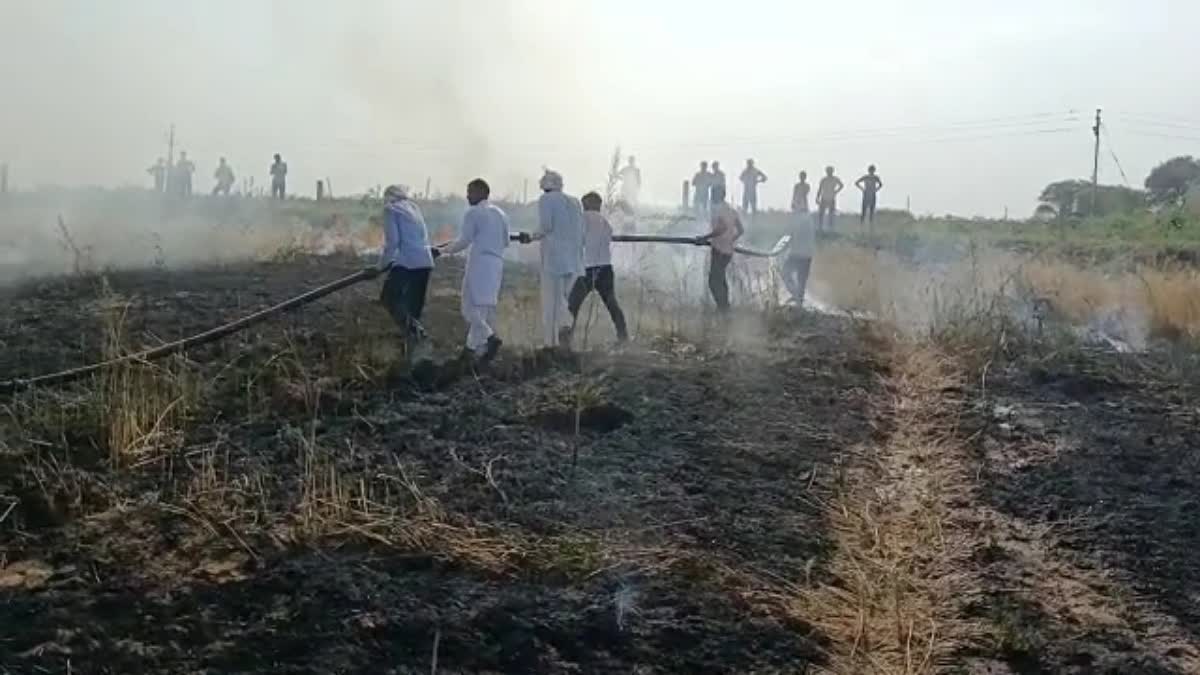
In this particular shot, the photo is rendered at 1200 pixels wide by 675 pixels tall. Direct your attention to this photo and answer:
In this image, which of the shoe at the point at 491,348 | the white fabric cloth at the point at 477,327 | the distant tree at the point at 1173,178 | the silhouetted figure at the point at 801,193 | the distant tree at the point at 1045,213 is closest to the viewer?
the shoe at the point at 491,348

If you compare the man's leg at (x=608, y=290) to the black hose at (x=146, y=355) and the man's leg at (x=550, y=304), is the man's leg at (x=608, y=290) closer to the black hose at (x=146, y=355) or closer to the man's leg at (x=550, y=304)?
the man's leg at (x=550, y=304)

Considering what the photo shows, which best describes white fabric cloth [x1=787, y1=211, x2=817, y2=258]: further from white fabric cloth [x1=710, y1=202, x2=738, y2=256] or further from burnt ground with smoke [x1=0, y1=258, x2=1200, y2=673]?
burnt ground with smoke [x1=0, y1=258, x2=1200, y2=673]

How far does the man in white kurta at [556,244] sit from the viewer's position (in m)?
10.7

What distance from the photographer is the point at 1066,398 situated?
32.8 feet

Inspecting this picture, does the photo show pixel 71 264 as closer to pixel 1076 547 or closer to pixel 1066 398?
pixel 1066 398

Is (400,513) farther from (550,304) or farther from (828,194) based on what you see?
(828,194)

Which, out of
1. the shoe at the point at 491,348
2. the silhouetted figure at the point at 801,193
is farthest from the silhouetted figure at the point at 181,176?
the shoe at the point at 491,348

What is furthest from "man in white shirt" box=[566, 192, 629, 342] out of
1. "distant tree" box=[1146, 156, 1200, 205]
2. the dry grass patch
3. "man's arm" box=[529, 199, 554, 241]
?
"distant tree" box=[1146, 156, 1200, 205]

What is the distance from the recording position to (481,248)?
32.7 feet

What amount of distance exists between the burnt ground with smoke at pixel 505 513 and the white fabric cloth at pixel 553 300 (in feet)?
2.29

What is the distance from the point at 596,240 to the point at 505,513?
598 cm

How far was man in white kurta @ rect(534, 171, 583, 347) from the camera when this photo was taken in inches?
420

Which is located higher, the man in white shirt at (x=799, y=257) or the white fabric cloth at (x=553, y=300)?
the man in white shirt at (x=799, y=257)

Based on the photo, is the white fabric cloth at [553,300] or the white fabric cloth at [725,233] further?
the white fabric cloth at [725,233]
